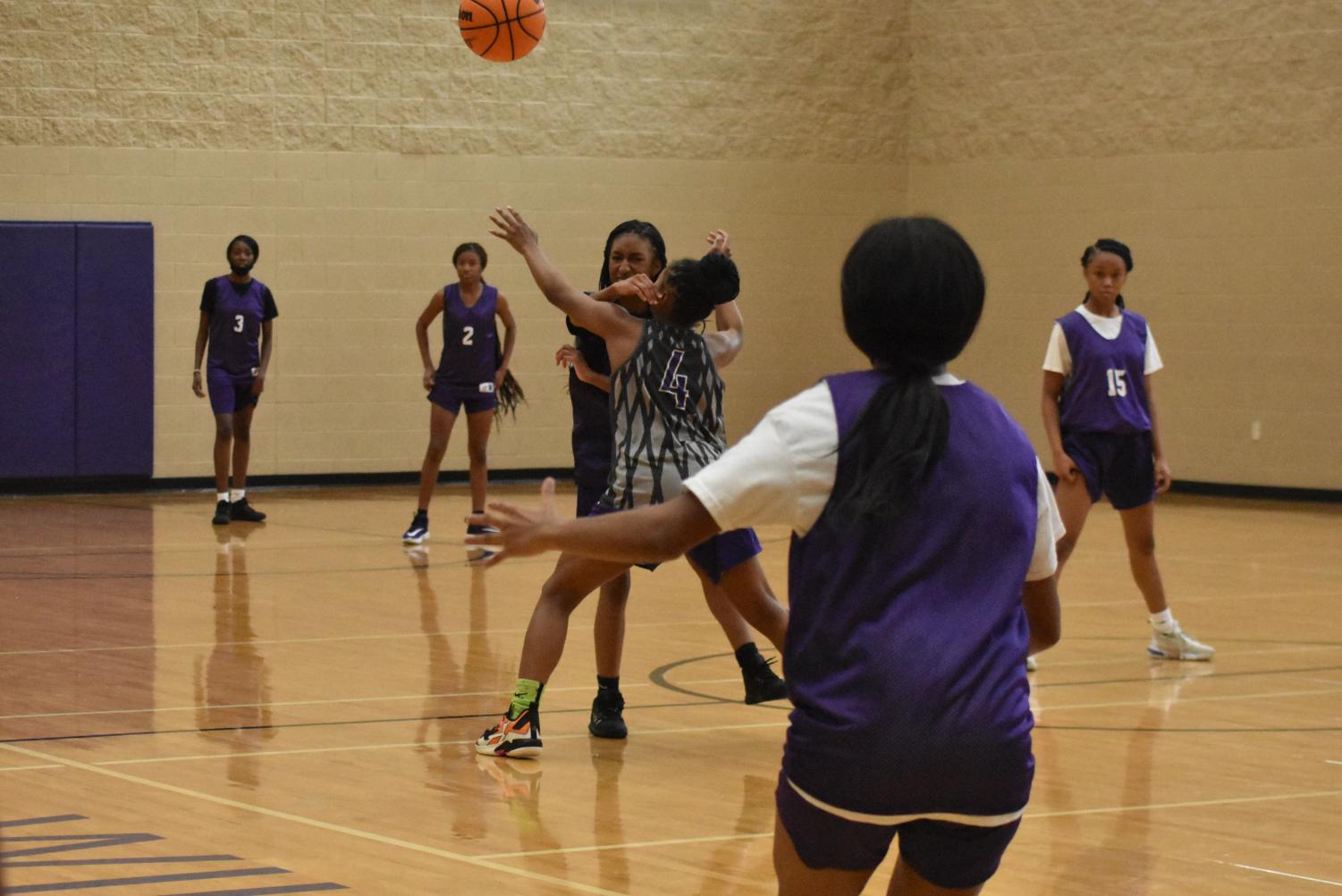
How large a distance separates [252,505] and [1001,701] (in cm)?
1322

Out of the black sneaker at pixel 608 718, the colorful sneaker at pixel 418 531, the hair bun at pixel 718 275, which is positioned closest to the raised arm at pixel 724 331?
the hair bun at pixel 718 275

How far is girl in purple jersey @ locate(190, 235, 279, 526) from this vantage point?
45.6 ft

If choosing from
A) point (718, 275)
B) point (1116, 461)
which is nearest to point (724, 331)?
point (718, 275)

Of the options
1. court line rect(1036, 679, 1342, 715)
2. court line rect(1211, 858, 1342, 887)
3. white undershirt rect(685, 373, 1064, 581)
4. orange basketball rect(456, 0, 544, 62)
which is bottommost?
court line rect(1036, 679, 1342, 715)

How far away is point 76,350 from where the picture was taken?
15555 millimetres

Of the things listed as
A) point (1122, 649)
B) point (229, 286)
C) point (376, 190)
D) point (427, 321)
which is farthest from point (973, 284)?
point (376, 190)

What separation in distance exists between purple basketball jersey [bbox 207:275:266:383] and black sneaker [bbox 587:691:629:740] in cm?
794

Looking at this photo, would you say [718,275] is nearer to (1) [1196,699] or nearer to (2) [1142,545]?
(1) [1196,699]

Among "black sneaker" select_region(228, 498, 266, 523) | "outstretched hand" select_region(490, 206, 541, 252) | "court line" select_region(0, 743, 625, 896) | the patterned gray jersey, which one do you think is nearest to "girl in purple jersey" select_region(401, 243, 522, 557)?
"black sneaker" select_region(228, 498, 266, 523)

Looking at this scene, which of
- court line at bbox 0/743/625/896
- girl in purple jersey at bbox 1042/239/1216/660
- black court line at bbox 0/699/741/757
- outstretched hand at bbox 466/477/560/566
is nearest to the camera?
outstretched hand at bbox 466/477/560/566

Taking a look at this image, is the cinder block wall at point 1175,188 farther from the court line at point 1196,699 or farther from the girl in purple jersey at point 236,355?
the court line at point 1196,699

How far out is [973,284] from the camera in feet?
8.65

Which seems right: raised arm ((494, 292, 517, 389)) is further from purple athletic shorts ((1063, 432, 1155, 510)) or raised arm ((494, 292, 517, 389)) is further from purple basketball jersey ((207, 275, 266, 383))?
purple athletic shorts ((1063, 432, 1155, 510))

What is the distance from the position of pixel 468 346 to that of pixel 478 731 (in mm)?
6457
